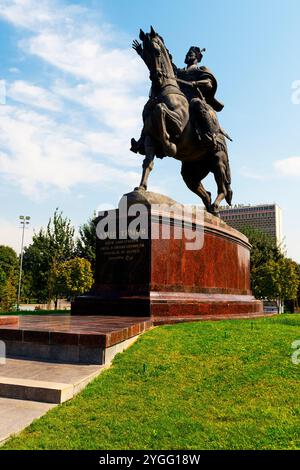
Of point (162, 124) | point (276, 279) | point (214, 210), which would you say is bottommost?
point (276, 279)

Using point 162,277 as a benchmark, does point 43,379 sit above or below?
below

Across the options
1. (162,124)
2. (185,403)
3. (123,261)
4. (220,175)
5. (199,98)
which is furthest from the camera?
(220,175)

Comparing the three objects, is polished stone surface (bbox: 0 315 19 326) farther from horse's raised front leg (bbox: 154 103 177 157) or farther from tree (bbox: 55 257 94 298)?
tree (bbox: 55 257 94 298)

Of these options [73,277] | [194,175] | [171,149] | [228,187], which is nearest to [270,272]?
[73,277]

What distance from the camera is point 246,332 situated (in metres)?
6.44

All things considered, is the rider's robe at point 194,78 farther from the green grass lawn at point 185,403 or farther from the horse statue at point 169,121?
the green grass lawn at point 185,403

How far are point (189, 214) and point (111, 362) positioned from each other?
5080 millimetres

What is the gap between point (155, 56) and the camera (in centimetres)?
931

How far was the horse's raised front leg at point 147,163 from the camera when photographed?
9039mm

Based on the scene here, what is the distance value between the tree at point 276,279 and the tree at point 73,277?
1418 cm

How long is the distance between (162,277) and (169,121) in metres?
3.64

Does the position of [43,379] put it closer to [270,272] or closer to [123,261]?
[123,261]

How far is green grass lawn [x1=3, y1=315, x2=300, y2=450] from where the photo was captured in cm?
301

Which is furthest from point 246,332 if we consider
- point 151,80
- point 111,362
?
point 151,80
